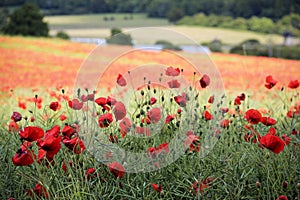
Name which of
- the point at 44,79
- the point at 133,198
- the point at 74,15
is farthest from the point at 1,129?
the point at 74,15

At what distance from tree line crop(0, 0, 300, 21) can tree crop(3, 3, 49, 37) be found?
4.80m

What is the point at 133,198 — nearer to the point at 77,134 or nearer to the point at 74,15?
the point at 77,134

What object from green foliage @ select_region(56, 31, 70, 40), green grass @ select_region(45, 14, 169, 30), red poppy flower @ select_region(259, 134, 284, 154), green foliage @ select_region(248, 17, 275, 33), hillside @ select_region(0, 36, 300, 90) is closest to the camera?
red poppy flower @ select_region(259, 134, 284, 154)

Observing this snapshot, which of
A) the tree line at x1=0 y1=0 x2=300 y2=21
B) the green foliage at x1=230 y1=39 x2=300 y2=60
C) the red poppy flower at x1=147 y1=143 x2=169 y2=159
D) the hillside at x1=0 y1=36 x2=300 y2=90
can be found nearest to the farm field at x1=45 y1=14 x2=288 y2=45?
the tree line at x1=0 y1=0 x2=300 y2=21

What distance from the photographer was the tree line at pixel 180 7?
88.9 ft

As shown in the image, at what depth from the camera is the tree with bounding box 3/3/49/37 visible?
Answer: 71.3 ft

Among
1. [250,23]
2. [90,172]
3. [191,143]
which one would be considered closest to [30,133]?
[90,172]

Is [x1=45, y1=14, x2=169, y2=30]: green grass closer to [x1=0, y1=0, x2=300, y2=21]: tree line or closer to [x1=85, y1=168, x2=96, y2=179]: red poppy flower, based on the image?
[x1=0, y1=0, x2=300, y2=21]: tree line

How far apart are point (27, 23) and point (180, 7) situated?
11.8 metres

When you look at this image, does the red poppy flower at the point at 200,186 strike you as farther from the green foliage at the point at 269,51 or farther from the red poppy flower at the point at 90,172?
the green foliage at the point at 269,51

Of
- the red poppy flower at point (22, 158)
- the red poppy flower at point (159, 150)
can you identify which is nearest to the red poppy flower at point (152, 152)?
the red poppy flower at point (159, 150)

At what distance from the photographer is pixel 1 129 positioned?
3.51 meters

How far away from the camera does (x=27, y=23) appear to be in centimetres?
2195

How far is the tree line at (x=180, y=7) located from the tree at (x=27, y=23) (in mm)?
4802
